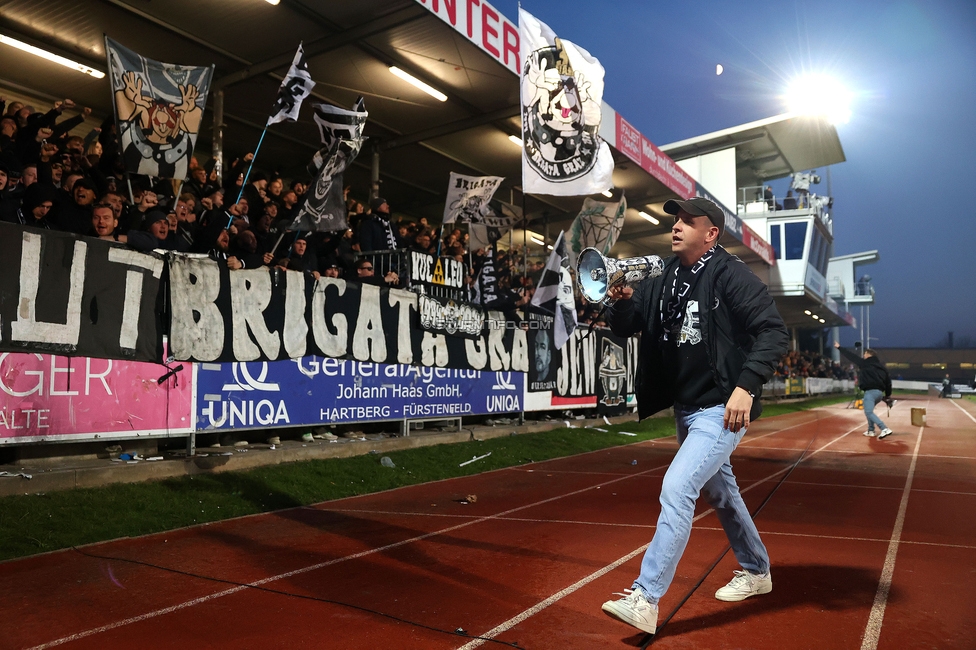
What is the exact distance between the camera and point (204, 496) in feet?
26.5

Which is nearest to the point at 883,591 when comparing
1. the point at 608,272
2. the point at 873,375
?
the point at 608,272

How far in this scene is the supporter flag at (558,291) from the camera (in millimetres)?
15055

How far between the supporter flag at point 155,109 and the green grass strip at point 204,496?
12.9 feet

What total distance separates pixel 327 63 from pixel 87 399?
7.92 metres

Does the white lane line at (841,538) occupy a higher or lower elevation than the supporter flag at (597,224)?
lower

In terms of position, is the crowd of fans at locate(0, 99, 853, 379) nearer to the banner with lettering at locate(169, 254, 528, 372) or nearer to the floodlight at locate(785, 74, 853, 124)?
the banner with lettering at locate(169, 254, 528, 372)

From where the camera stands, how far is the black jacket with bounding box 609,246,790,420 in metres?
4.09

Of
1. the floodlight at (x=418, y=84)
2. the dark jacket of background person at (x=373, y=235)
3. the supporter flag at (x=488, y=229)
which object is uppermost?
the floodlight at (x=418, y=84)

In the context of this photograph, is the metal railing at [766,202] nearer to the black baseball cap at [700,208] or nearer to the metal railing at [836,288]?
the metal railing at [836,288]

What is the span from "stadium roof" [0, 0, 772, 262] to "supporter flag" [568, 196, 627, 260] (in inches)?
69.4

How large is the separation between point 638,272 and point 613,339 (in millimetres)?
16383

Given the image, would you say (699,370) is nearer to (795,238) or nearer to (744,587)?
(744,587)

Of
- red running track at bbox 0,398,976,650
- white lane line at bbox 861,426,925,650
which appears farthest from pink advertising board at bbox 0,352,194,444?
white lane line at bbox 861,426,925,650

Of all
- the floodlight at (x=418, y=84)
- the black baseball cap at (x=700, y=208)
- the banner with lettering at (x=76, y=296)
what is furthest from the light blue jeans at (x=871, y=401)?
the banner with lettering at (x=76, y=296)
